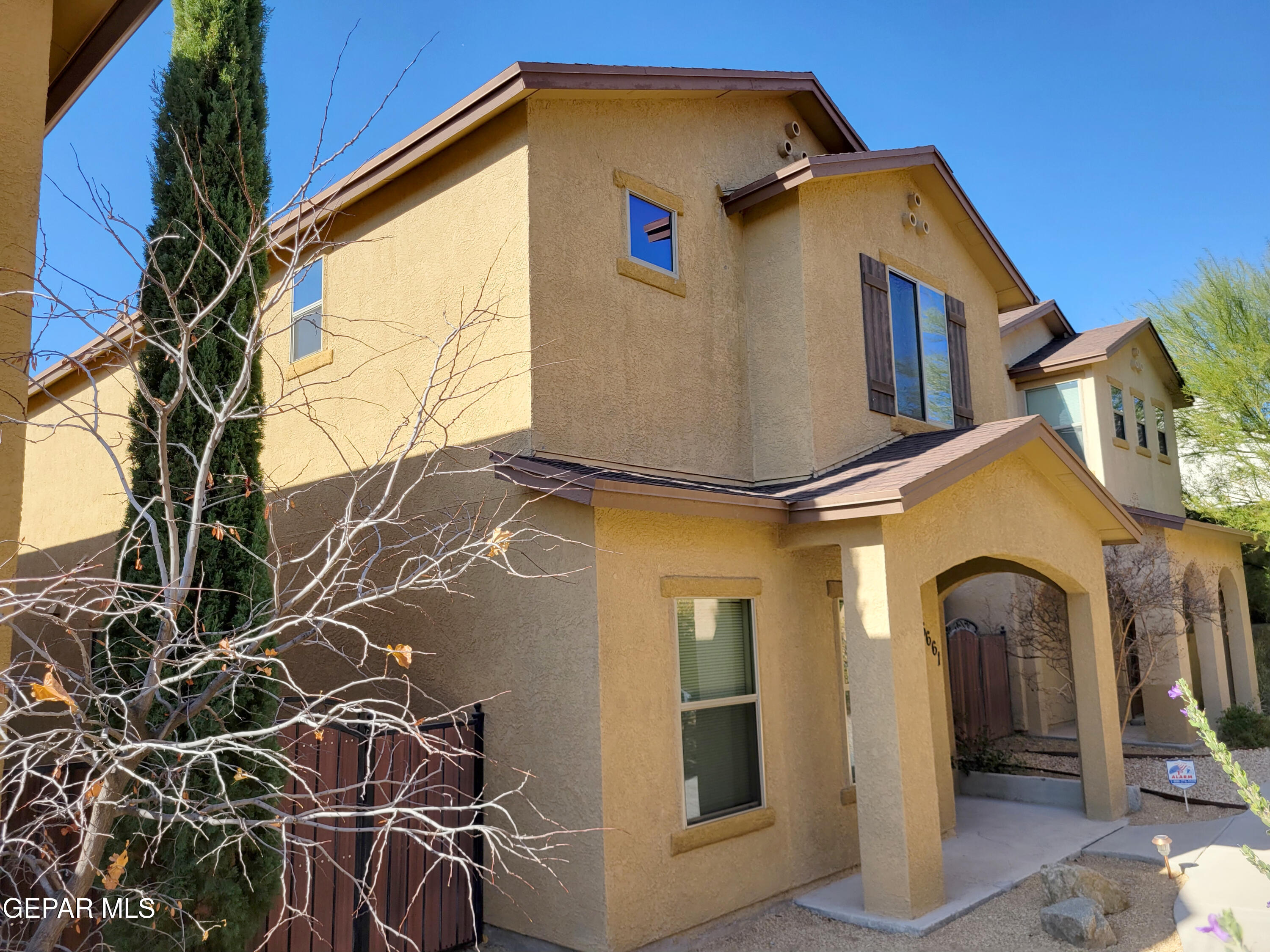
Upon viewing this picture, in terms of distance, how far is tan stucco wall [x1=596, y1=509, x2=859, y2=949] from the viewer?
7.18 m

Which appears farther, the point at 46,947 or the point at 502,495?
the point at 502,495

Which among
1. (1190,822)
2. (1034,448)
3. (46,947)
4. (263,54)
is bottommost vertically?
(1190,822)

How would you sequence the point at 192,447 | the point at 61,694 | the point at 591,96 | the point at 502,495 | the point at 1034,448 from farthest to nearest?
the point at 1034,448 → the point at 591,96 → the point at 502,495 → the point at 192,447 → the point at 61,694

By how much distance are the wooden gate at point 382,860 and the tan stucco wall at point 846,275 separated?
487 centimetres

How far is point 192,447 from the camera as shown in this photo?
21.1 feet

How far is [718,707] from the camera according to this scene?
27.0ft

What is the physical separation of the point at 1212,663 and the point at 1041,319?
7818mm

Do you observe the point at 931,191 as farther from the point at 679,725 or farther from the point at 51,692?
the point at 51,692

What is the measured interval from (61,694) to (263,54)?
20.4 feet

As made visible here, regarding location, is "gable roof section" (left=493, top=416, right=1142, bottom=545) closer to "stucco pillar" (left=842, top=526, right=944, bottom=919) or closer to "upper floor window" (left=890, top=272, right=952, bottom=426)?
"stucco pillar" (left=842, top=526, right=944, bottom=919)

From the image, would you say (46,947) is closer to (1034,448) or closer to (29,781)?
(29,781)

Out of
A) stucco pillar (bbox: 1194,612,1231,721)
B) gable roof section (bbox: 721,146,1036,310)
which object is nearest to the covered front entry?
gable roof section (bbox: 721,146,1036,310)

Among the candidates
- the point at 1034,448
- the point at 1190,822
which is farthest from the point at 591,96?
the point at 1190,822

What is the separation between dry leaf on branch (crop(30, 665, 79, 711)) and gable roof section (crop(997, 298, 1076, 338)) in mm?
18117
